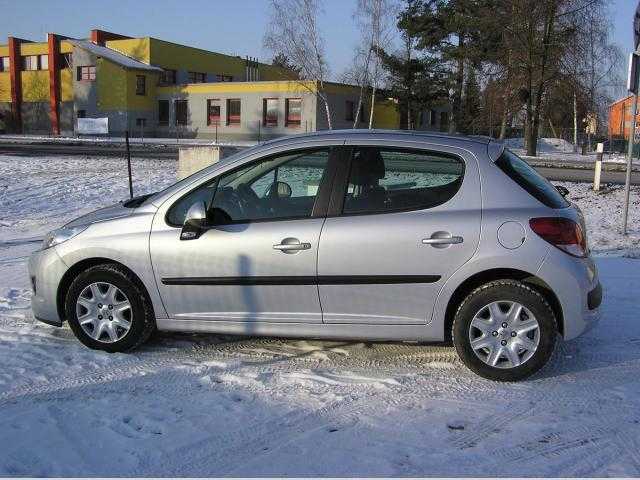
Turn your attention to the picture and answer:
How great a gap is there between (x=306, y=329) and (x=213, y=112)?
5040 centimetres

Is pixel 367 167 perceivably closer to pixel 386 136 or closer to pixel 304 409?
pixel 386 136

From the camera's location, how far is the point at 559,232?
430 centimetres

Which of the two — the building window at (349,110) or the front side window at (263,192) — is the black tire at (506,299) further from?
the building window at (349,110)

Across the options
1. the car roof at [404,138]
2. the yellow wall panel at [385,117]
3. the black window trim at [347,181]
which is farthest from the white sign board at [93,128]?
the yellow wall panel at [385,117]

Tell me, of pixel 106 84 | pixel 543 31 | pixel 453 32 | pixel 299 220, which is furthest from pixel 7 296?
pixel 106 84

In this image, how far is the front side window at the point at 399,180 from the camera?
14.8 feet

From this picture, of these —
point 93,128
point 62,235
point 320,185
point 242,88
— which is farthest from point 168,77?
point 320,185

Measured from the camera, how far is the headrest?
4652 mm

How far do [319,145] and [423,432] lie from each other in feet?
7.06

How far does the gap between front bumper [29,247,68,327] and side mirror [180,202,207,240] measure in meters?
1.04

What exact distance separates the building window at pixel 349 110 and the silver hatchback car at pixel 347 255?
4562 cm

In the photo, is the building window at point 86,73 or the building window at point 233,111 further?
the building window at point 86,73

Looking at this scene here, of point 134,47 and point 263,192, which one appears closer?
point 263,192

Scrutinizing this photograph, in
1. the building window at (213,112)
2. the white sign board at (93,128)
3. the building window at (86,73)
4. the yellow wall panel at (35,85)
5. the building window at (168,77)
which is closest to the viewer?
the white sign board at (93,128)
